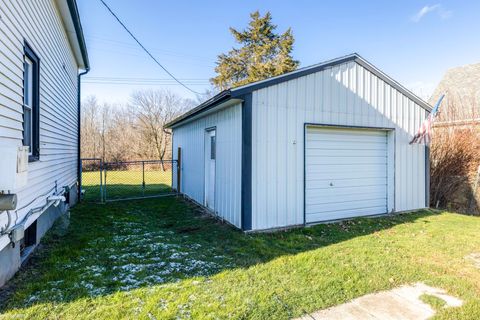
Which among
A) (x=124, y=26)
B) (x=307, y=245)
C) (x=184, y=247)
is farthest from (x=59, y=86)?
(x=307, y=245)

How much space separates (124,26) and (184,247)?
669 cm

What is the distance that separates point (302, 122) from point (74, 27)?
593 centimetres

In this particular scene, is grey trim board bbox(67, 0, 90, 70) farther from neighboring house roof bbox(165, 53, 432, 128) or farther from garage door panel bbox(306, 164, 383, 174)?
garage door panel bbox(306, 164, 383, 174)

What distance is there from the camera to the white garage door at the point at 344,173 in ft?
20.0

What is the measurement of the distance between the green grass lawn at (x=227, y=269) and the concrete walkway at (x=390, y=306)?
0.32 ft

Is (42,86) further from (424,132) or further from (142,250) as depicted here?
(424,132)

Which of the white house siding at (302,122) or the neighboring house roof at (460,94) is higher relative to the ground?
the neighboring house roof at (460,94)

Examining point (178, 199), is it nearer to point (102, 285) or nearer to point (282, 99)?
point (282, 99)

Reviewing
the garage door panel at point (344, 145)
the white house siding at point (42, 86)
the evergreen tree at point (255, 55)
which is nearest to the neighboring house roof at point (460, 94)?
the garage door panel at point (344, 145)

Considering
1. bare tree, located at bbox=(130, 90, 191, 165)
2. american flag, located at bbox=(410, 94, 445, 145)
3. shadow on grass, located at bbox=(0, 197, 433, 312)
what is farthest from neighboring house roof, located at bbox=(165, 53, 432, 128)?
bare tree, located at bbox=(130, 90, 191, 165)

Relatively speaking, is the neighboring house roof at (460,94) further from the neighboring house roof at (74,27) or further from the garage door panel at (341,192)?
the neighboring house roof at (74,27)

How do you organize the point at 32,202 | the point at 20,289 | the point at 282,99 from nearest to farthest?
the point at 20,289
the point at 32,202
the point at 282,99

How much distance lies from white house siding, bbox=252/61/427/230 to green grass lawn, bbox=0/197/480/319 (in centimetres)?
72

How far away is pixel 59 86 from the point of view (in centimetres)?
613
